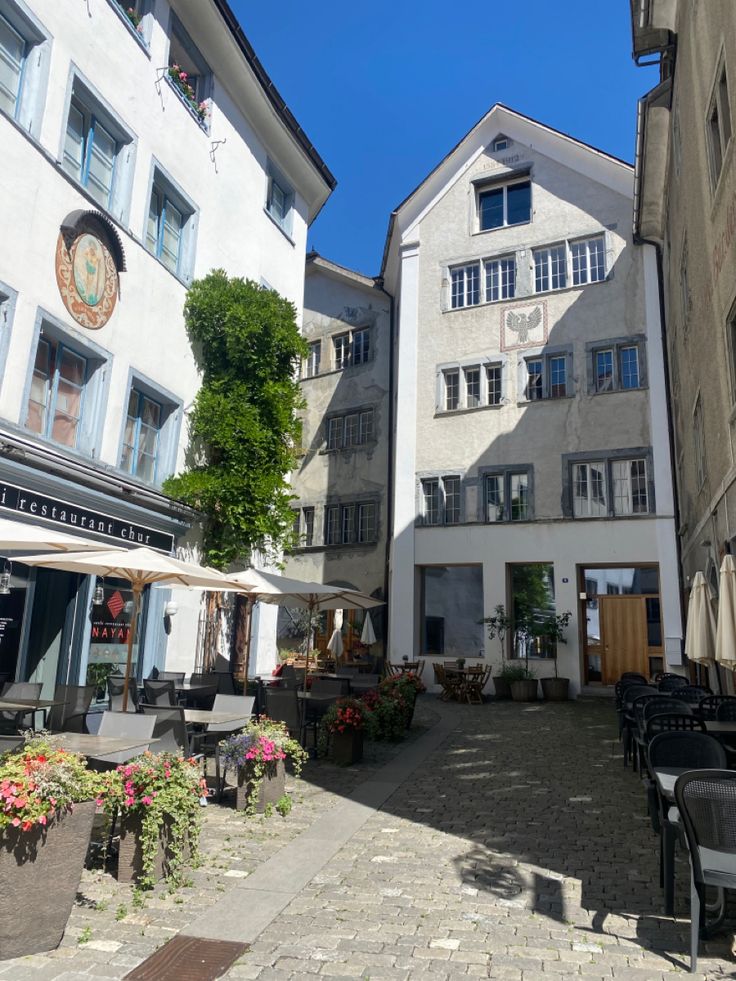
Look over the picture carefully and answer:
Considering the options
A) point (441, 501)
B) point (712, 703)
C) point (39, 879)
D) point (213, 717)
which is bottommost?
point (39, 879)

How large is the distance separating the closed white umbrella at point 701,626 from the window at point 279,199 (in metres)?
12.9

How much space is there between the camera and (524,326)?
2238 cm

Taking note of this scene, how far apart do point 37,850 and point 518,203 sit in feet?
77.8

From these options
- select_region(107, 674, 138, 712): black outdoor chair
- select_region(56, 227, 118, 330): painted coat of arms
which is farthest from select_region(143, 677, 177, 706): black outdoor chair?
select_region(56, 227, 118, 330): painted coat of arms

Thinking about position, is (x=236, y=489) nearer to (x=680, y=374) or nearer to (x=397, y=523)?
(x=397, y=523)

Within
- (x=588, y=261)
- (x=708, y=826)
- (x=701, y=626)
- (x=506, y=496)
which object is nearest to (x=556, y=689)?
(x=506, y=496)

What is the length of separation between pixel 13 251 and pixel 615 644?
57.4 ft

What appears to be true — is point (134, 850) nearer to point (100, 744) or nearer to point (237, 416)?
point (100, 744)

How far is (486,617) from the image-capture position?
20.8 m

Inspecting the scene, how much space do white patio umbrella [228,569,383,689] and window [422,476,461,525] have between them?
8620 millimetres

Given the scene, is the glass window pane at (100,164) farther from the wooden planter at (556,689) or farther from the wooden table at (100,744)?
the wooden planter at (556,689)

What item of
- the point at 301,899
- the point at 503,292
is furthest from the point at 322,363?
the point at 301,899

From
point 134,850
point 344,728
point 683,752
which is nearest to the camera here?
point 134,850

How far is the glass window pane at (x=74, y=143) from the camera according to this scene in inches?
434
